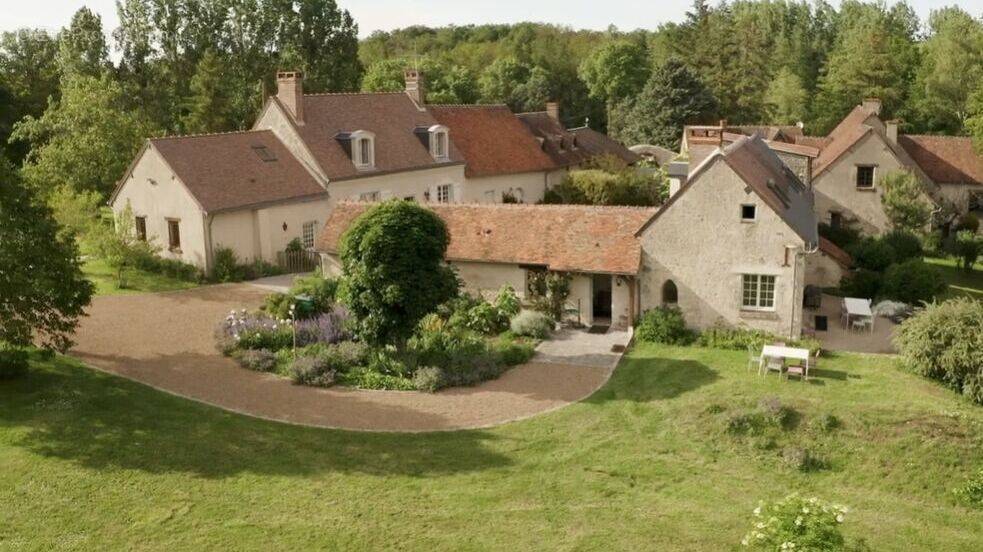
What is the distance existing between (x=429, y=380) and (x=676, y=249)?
30.6ft

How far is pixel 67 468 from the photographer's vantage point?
55.8 feet

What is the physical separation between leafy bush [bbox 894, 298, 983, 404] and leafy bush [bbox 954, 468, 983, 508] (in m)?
4.42

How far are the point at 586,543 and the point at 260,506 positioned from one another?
6.11 m

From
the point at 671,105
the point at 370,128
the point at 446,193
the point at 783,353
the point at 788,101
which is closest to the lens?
the point at 783,353

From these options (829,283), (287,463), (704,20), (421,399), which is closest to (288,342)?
(421,399)

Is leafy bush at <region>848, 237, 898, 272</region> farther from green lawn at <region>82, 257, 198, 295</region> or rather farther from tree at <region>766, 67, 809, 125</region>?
tree at <region>766, 67, 809, 125</region>

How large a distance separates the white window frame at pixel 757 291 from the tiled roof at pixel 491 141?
70.7 ft

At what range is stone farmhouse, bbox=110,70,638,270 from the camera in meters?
34.2

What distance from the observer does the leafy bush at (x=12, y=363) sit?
21.3m

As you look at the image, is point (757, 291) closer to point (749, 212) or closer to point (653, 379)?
point (749, 212)

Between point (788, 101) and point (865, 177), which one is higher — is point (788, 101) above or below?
above

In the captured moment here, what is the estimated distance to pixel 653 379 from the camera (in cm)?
2297

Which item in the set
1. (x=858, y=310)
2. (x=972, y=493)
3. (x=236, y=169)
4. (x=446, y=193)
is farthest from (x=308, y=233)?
(x=972, y=493)

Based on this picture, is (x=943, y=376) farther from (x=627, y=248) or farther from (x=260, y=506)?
(x=260, y=506)
